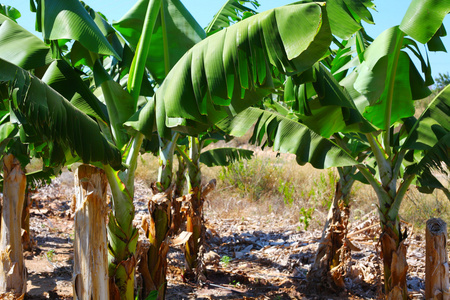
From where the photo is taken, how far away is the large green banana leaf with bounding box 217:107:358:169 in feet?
12.6

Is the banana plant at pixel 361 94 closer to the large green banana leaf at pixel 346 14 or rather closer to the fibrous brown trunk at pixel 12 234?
the large green banana leaf at pixel 346 14

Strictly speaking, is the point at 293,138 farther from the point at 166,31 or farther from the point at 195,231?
the point at 195,231

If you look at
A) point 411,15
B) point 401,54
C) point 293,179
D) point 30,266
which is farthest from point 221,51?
point 293,179

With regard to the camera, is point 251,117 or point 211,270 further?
point 211,270

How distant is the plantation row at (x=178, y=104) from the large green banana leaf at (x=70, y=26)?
1 cm

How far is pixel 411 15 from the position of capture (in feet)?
10.6

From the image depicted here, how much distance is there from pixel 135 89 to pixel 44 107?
4.20ft

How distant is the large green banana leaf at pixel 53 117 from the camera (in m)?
2.24

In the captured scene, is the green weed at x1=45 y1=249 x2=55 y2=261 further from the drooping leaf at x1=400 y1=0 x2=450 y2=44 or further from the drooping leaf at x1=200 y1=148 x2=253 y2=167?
the drooping leaf at x1=400 y1=0 x2=450 y2=44

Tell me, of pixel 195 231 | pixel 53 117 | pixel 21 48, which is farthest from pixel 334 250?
pixel 21 48

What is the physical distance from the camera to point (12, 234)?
15.4 ft

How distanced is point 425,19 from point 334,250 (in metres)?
3.42

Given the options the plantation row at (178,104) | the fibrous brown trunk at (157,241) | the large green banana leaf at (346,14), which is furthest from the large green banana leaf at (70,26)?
the large green banana leaf at (346,14)

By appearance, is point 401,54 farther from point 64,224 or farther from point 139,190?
point 139,190
